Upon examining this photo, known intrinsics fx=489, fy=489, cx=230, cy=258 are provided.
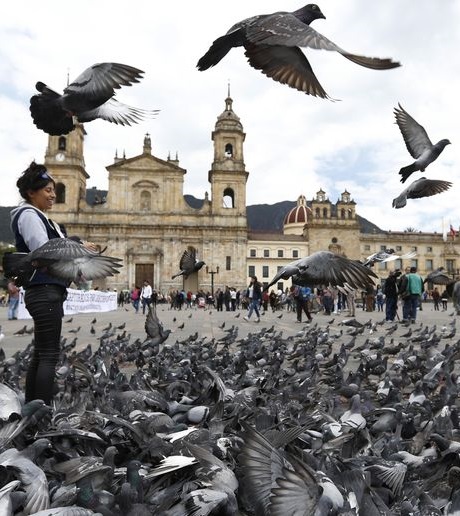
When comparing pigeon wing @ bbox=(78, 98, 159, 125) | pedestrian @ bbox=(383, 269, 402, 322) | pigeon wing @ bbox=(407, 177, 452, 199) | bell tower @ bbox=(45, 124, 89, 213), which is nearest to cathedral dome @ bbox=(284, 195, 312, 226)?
bell tower @ bbox=(45, 124, 89, 213)

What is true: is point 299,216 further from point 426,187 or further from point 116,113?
point 116,113

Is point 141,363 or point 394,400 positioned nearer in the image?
point 394,400

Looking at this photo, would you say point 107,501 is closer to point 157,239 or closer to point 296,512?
point 296,512

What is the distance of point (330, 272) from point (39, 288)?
1.73 meters

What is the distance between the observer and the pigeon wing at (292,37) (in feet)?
6.32

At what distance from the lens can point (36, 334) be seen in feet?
9.68

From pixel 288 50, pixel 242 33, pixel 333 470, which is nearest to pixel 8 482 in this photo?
pixel 333 470

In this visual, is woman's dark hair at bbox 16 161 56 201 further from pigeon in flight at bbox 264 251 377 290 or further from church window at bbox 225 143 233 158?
church window at bbox 225 143 233 158

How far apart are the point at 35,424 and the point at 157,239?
4787 cm

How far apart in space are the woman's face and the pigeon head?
177cm

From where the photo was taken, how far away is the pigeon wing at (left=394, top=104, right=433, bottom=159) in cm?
522

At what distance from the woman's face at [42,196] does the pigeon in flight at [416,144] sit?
307 centimetres

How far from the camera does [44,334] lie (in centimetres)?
294

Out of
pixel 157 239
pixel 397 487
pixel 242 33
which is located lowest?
pixel 397 487
